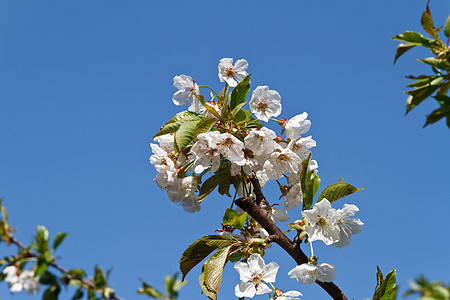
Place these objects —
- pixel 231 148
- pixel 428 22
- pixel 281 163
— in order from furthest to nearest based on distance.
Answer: pixel 281 163, pixel 231 148, pixel 428 22

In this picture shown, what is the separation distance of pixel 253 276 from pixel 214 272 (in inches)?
7.2

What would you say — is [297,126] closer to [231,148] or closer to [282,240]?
[231,148]

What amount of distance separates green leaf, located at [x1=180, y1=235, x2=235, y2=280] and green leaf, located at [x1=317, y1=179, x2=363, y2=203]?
0.50 m

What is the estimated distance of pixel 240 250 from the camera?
224 centimetres

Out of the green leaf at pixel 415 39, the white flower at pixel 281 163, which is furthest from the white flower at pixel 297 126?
the green leaf at pixel 415 39

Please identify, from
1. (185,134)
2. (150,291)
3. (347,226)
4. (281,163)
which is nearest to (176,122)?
(185,134)

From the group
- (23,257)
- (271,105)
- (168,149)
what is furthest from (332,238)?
(23,257)

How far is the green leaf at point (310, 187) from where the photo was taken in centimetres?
220

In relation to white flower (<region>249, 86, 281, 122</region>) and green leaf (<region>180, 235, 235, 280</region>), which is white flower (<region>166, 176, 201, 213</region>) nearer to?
green leaf (<region>180, 235, 235, 280</region>)

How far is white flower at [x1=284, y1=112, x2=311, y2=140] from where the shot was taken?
237 centimetres

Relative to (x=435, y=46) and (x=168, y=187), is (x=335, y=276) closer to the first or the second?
(x=168, y=187)

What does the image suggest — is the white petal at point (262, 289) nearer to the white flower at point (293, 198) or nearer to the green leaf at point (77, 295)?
the white flower at point (293, 198)

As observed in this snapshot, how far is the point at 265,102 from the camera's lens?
7.82 ft

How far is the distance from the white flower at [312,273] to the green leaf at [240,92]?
2.80 feet
